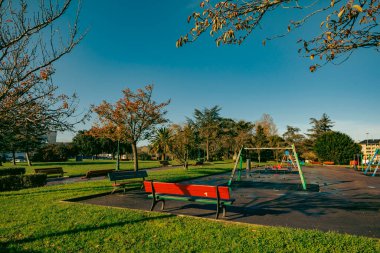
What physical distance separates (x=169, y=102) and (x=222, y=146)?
38235mm

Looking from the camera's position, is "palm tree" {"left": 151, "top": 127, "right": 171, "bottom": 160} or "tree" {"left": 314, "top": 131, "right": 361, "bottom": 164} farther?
"tree" {"left": 314, "top": 131, "right": 361, "bottom": 164}

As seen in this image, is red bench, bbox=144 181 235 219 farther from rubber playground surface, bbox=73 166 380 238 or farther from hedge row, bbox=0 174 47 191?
hedge row, bbox=0 174 47 191

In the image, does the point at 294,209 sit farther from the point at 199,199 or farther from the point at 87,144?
the point at 87,144

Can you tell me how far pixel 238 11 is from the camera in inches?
190

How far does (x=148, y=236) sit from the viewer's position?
19.0 ft

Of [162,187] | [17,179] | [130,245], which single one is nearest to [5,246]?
[130,245]

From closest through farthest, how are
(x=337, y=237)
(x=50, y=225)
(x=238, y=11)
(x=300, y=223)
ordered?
(x=238, y=11) → (x=337, y=237) → (x=50, y=225) → (x=300, y=223)

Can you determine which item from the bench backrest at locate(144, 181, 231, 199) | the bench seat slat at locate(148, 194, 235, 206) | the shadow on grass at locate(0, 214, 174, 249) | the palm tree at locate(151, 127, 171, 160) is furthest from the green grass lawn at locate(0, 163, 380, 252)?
the palm tree at locate(151, 127, 171, 160)

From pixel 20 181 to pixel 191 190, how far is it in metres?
11.8

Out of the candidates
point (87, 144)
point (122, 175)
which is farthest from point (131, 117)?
point (87, 144)

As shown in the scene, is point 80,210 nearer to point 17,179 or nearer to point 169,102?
point 17,179

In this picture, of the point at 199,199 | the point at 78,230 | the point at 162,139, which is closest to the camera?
the point at 78,230

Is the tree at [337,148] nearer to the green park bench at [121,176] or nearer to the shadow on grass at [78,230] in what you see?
the green park bench at [121,176]

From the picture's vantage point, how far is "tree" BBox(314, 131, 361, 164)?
43.1m
